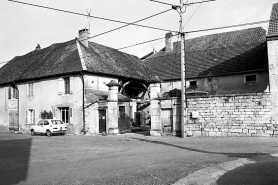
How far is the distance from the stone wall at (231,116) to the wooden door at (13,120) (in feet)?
63.9

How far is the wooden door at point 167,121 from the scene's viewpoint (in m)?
17.5

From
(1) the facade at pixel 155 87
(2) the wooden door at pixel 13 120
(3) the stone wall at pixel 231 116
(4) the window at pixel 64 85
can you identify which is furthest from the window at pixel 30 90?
(3) the stone wall at pixel 231 116

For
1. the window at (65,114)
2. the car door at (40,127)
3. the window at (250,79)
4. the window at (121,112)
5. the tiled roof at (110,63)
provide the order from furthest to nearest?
the tiled roof at (110,63)
the window at (65,114)
the window at (250,79)
the car door at (40,127)
the window at (121,112)

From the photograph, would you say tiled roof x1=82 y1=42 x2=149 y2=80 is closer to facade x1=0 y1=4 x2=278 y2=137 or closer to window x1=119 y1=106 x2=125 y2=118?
facade x1=0 y1=4 x2=278 y2=137

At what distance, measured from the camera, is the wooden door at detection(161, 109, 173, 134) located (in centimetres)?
1748

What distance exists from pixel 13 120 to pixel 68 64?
32.6ft

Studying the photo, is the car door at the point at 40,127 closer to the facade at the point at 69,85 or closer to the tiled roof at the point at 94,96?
the facade at the point at 69,85

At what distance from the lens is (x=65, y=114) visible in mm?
23359

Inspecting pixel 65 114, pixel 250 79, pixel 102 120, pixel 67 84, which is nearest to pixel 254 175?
pixel 102 120

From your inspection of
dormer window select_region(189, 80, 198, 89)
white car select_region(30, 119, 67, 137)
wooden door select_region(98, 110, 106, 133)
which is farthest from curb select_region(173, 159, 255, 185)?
dormer window select_region(189, 80, 198, 89)

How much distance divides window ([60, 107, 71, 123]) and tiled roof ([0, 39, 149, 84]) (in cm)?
335

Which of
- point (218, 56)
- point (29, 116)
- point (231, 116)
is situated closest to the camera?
point (231, 116)

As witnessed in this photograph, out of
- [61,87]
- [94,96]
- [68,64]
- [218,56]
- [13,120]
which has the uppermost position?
[218,56]

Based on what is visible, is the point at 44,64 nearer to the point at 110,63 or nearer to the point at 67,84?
the point at 67,84
